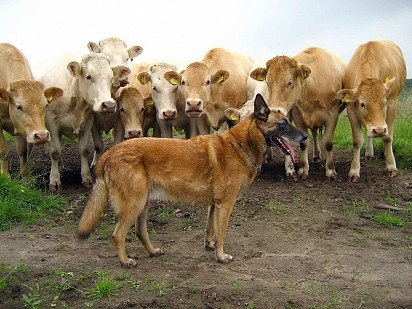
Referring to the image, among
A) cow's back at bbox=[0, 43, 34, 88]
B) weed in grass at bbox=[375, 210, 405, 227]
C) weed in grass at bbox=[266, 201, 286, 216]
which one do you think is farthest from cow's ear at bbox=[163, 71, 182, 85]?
weed in grass at bbox=[375, 210, 405, 227]

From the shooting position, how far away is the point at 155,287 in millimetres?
5520

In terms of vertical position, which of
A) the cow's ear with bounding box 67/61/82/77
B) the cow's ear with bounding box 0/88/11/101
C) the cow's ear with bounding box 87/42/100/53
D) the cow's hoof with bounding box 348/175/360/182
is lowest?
the cow's hoof with bounding box 348/175/360/182

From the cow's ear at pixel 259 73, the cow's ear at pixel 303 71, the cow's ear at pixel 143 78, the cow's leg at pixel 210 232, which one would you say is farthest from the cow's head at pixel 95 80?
the cow's leg at pixel 210 232

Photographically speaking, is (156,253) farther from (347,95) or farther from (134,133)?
(347,95)

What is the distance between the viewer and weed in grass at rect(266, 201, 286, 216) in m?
8.12

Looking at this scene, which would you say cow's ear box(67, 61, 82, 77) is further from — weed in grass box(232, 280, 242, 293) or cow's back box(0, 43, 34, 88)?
weed in grass box(232, 280, 242, 293)

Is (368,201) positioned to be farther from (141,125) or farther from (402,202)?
(141,125)

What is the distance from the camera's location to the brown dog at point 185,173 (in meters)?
5.86

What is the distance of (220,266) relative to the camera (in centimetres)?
615

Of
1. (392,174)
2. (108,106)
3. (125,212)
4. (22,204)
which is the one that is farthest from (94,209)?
(392,174)

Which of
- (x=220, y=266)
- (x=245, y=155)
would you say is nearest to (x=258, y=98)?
(x=245, y=155)

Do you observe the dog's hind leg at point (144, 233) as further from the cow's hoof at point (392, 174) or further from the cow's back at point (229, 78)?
the cow's hoof at point (392, 174)

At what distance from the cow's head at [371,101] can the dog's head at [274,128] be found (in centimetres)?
319

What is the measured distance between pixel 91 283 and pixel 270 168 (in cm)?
582
